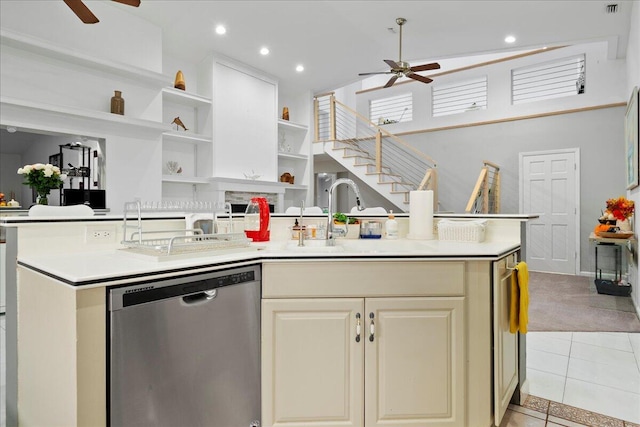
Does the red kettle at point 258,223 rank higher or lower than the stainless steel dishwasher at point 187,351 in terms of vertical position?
higher

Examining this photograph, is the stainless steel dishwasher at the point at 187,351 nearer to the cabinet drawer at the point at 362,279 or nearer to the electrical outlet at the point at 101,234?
the cabinet drawer at the point at 362,279

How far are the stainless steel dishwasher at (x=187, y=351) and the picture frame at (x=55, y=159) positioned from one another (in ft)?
11.3

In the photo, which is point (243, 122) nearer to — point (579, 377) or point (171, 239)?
point (171, 239)

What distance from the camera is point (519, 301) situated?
1912 mm

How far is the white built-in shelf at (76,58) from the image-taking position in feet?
11.4

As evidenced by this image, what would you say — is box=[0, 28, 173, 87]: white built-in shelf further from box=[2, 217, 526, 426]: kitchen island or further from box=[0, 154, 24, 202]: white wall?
box=[2, 217, 526, 426]: kitchen island

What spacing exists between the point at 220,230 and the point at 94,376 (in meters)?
1.18

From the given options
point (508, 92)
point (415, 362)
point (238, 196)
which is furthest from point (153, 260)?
point (508, 92)

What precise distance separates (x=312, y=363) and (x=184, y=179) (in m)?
4.26

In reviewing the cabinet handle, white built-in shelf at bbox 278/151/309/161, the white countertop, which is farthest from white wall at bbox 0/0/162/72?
the cabinet handle

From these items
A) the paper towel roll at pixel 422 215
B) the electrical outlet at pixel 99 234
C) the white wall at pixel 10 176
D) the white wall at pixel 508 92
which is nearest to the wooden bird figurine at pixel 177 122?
the white wall at pixel 10 176

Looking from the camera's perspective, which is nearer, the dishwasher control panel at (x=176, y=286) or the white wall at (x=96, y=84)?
the dishwasher control panel at (x=176, y=286)

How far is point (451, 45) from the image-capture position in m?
5.36

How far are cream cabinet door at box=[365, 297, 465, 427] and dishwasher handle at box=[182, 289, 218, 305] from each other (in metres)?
0.65
